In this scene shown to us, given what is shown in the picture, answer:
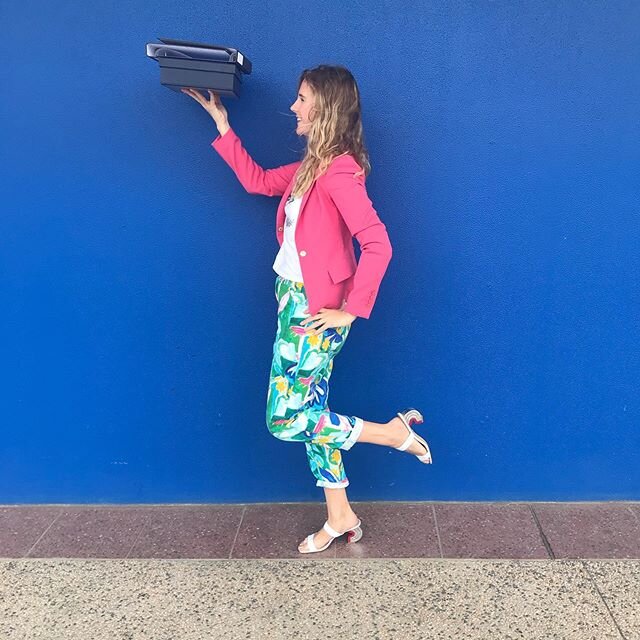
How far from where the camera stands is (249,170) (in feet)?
8.32

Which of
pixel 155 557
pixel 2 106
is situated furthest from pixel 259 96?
pixel 155 557

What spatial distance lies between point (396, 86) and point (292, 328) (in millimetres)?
1062

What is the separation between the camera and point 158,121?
104 inches

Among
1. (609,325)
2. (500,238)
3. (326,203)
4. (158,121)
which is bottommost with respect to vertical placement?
(609,325)

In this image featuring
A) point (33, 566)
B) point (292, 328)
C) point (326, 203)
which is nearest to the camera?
point (326, 203)

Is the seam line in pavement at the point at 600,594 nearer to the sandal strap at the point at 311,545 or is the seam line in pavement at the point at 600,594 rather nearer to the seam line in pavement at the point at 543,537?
the seam line in pavement at the point at 543,537

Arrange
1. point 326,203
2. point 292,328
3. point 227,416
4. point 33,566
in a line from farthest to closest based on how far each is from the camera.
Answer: point 227,416
point 33,566
point 292,328
point 326,203

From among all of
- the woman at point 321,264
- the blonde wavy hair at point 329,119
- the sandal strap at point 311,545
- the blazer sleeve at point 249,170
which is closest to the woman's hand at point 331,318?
the woman at point 321,264

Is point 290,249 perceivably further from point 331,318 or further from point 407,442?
point 407,442

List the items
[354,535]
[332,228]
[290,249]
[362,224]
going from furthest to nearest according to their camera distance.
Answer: [354,535] → [290,249] → [332,228] → [362,224]

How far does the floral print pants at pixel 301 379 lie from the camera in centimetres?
247

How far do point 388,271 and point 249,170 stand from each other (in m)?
0.74

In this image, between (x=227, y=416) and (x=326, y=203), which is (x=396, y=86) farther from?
(x=227, y=416)

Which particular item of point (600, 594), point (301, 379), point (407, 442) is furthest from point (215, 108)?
point (600, 594)
